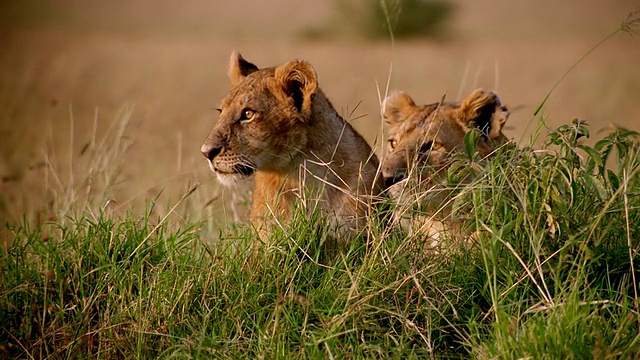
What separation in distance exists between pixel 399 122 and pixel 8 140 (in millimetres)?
7447

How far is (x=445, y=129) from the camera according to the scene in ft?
19.8

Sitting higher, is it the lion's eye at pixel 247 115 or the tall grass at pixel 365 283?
the lion's eye at pixel 247 115

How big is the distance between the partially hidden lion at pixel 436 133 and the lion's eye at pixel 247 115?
812mm

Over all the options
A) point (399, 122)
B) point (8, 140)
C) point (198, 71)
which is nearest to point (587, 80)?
point (198, 71)

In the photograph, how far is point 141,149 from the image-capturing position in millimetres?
13578

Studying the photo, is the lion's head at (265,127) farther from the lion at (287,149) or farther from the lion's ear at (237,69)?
the lion's ear at (237,69)

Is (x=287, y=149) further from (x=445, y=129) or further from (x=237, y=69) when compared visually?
(x=445, y=129)

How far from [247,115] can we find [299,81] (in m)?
0.38

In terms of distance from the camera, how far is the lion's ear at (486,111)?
5.99 meters

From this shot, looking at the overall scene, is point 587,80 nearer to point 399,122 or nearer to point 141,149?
point 141,149

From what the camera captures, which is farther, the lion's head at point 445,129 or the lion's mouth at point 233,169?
the lion's head at point 445,129

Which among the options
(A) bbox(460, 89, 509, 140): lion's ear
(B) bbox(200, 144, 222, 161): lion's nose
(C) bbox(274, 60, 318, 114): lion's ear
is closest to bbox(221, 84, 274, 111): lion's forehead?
(C) bbox(274, 60, 318, 114): lion's ear

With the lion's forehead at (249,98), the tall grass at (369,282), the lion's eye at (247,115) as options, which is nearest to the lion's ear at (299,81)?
the lion's forehead at (249,98)

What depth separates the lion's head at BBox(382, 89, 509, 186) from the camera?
5.80m
